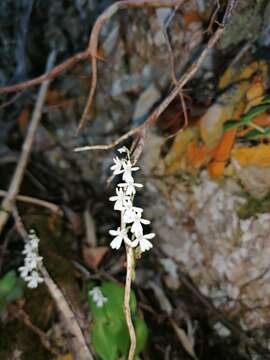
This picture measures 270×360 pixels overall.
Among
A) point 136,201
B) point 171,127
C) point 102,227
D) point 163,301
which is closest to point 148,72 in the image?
point 171,127

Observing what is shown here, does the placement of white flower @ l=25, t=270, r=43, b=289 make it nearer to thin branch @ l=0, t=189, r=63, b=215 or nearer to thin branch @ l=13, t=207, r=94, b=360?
thin branch @ l=13, t=207, r=94, b=360

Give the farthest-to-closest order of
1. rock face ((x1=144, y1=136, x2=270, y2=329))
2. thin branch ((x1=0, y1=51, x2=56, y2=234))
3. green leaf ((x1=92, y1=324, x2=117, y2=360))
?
thin branch ((x1=0, y1=51, x2=56, y2=234))
rock face ((x1=144, y1=136, x2=270, y2=329))
green leaf ((x1=92, y1=324, x2=117, y2=360))

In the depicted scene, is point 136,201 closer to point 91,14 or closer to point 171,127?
point 171,127

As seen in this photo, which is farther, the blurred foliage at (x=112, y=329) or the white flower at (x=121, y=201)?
the blurred foliage at (x=112, y=329)

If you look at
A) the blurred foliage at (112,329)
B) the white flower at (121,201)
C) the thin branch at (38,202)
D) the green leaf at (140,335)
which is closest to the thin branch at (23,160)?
A: the thin branch at (38,202)

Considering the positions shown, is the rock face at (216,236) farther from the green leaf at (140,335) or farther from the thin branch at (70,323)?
the thin branch at (70,323)

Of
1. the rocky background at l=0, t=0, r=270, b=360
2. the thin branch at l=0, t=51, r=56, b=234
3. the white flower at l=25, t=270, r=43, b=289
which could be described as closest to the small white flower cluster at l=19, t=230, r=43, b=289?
the white flower at l=25, t=270, r=43, b=289
